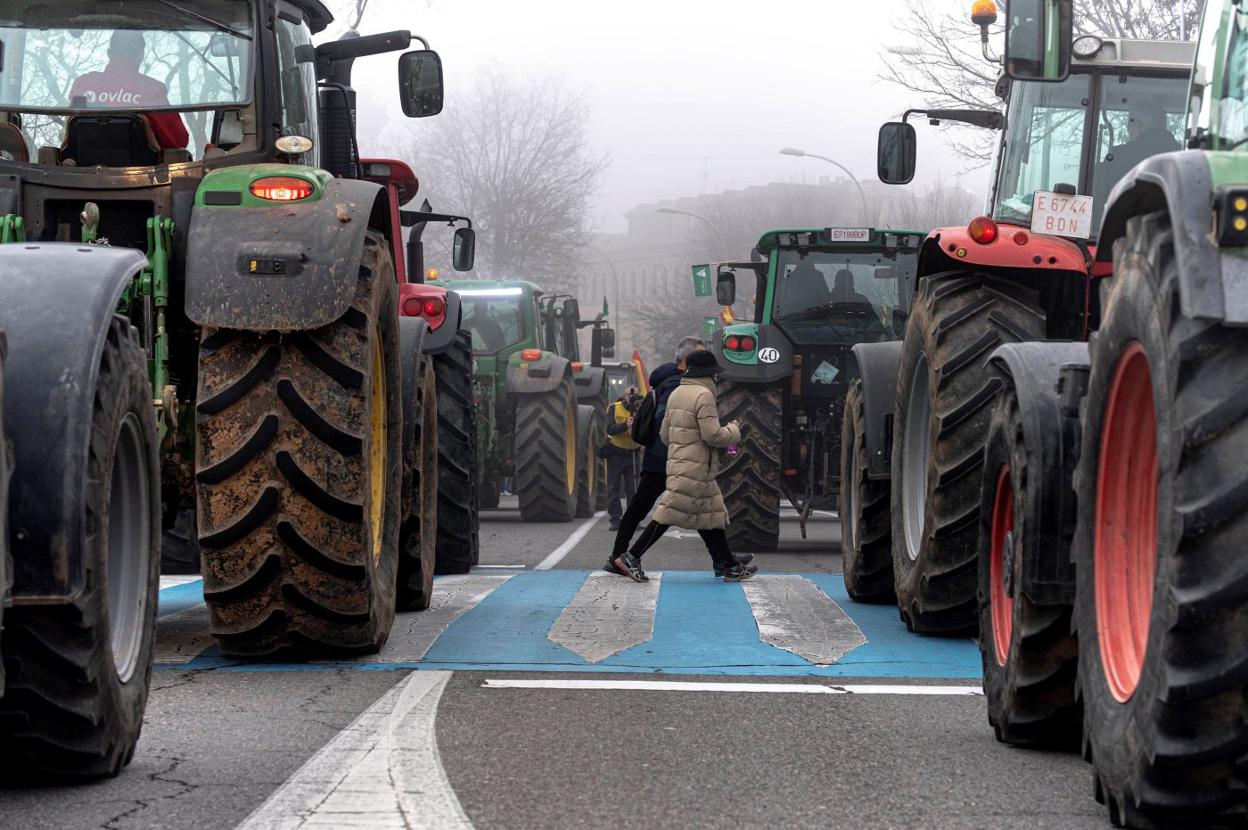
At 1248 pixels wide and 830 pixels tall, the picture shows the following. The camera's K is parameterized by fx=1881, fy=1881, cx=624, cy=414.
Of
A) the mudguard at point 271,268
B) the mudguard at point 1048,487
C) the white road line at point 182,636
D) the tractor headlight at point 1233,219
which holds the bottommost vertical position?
the white road line at point 182,636

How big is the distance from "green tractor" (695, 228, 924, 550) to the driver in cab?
320 inches

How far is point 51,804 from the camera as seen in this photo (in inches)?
179

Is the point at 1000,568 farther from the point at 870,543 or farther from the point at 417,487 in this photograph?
the point at 870,543

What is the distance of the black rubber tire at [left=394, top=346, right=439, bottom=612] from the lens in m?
8.91

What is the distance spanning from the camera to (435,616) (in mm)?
9180

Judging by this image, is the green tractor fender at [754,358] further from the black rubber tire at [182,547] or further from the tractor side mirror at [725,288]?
the black rubber tire at [182,547]

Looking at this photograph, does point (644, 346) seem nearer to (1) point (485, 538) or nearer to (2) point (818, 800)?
(1) point (485, 538)

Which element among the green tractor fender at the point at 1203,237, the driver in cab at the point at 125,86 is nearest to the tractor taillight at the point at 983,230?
the driver in cab at the point at 125,86

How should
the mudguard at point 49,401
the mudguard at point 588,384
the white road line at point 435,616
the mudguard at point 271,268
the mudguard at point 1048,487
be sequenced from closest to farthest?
the mudguard at point 49,401
the mudguard at point 1048,487
the mudguard at point 271,268
the white road line at point 435,616
the mudguard at point 588,384

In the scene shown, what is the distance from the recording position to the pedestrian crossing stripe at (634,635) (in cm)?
742

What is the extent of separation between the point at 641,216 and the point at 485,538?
421 feet

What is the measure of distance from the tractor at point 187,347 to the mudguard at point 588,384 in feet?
45.8

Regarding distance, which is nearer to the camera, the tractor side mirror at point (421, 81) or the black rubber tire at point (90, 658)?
the black rubber tire at point (90, 658)

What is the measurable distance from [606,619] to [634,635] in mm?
654
